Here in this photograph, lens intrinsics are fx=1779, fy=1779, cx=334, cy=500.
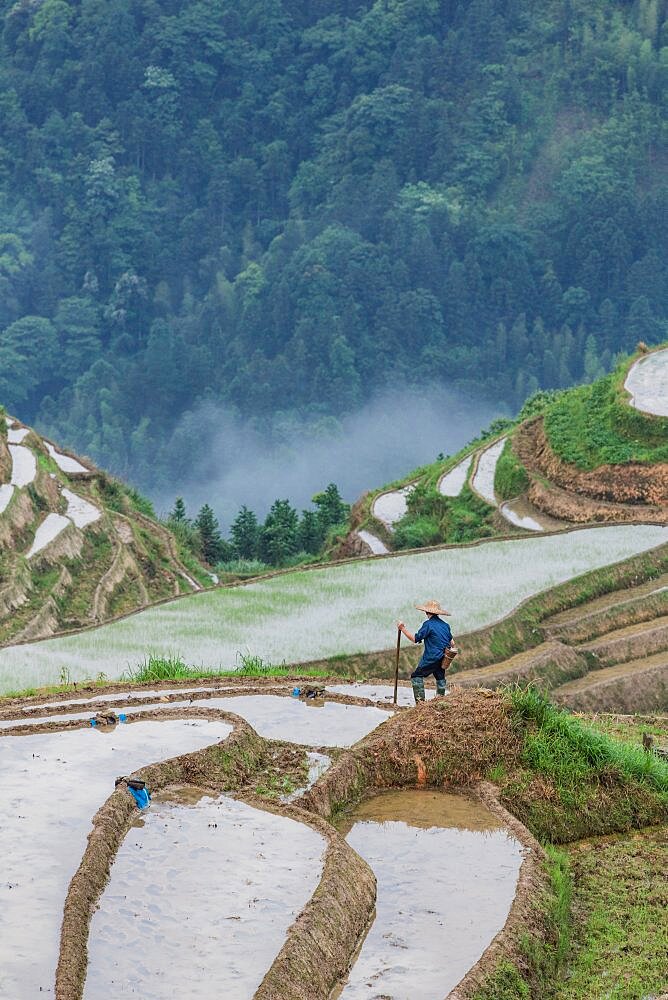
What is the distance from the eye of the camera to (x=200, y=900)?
1063 centimetres

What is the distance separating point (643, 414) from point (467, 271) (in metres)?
83.1

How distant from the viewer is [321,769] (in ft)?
43.6

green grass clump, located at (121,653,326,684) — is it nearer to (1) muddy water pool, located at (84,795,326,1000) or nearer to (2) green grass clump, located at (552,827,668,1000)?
(1) muddy water pool, located at (84,795,326,1000)

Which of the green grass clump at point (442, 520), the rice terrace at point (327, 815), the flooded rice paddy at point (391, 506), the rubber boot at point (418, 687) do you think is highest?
the flooded rice paddy at point (391, 506)

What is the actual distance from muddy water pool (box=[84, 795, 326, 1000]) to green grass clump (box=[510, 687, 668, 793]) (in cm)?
212

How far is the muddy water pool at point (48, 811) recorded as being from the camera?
972cm

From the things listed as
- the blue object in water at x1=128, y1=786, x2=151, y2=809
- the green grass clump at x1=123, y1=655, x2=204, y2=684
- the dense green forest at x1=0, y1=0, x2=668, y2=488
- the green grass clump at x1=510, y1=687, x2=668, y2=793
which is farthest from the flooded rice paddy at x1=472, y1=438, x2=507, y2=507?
the dense green forest at x1=0, y1=0, x2=668, y2=488

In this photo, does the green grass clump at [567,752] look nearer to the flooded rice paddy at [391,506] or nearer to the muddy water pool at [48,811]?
the muddy water pool at [48,811]

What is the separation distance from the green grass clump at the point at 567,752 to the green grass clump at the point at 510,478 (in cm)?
2062

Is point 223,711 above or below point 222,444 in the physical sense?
below

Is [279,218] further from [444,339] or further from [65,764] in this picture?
[65,764]

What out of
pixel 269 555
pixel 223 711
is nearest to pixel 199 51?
pixel 269 555

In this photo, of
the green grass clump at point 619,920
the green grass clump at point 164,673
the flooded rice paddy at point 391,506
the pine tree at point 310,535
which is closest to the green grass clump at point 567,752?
the green grass clump at point 619,920

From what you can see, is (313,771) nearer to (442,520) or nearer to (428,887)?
(428,887)
